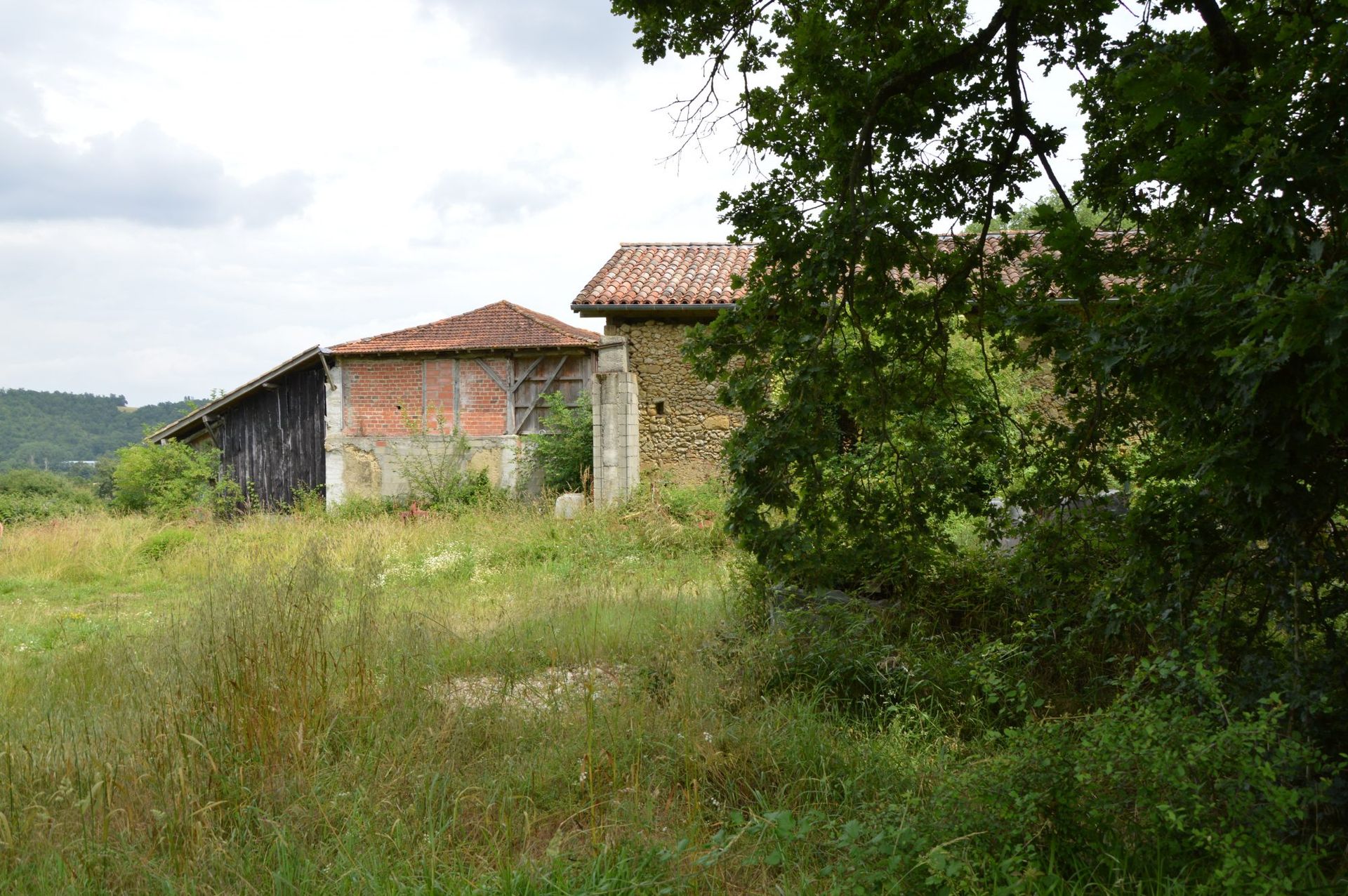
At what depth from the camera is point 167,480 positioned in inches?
728

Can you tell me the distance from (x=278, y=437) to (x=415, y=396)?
356 cm

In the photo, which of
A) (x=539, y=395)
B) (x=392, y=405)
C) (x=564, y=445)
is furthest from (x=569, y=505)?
(x=392, y=405)

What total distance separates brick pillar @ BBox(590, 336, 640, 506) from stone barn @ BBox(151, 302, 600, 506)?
108 inches

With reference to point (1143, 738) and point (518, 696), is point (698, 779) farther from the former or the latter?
point (1143, 738)

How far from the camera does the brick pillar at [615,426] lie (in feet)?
45.9

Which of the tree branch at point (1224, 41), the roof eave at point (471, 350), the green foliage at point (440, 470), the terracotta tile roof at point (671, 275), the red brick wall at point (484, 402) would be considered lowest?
the green foliage at point (440, 470)

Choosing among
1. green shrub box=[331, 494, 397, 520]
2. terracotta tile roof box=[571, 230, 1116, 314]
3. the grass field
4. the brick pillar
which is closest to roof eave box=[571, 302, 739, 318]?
terracotta tile roof box=[571, 230, 1116, 314]

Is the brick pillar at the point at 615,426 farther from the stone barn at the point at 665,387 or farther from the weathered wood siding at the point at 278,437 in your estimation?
the weathered wood siding at the point at 278,437

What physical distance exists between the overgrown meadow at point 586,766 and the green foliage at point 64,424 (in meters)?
52.2

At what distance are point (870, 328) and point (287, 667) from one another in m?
3.92

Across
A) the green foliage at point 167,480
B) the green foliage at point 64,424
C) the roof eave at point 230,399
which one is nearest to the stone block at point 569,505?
the roof eave at point 230,399

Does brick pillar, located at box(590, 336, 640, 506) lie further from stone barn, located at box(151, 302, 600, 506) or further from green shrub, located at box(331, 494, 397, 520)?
green shrub, located at box(331, 494, 397, 520)

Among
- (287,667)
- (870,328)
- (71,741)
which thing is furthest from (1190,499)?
(71,741)

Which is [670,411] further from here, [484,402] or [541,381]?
[484,402]
